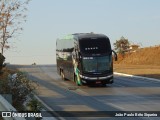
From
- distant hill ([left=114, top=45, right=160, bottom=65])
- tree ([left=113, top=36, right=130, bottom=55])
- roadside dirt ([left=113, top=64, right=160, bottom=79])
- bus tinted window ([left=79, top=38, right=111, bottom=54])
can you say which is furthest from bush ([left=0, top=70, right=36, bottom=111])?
tree ([left=113, top=36, right=130, bottom=55])

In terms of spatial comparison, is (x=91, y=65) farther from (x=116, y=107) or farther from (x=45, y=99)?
(x=116, y=107)

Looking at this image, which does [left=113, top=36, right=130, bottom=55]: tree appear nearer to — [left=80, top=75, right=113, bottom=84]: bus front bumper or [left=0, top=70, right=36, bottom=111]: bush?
[left=80, top=75, right=113, bottom=84]: bus front bumper

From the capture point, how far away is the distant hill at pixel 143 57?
241ft

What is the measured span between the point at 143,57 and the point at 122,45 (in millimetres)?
5313

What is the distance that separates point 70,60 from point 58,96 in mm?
9119

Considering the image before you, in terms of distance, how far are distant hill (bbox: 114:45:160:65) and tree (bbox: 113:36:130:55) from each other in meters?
1.05

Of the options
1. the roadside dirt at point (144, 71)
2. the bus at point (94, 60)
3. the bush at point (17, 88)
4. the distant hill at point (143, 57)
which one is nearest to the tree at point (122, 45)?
the distant hill at point (143, 57)

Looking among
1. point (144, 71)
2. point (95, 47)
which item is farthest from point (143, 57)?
point (95, 47)

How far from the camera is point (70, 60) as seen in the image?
35.1m

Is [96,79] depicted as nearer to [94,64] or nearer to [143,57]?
[94,64]

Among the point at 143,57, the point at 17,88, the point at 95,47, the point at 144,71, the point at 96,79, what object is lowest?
the point at 143,57

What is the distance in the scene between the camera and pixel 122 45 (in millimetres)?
79875

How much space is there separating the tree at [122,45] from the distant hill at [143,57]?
1055mm

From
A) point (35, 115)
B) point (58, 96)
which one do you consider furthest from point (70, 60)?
point (35, 115)
